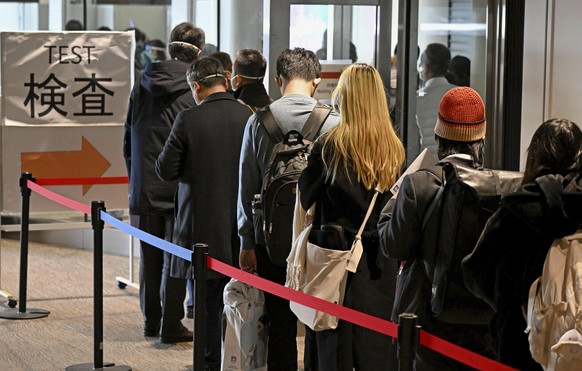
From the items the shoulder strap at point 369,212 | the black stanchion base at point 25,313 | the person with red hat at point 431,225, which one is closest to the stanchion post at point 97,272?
the black stanchion base at point 25,313

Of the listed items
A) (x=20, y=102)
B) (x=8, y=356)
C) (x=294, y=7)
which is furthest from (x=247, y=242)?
(x=20, y=102)

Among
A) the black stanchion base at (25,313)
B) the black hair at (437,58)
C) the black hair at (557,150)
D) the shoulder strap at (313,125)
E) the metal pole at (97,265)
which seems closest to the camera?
the black hair at (557,150)

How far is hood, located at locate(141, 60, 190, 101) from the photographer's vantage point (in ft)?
22.4

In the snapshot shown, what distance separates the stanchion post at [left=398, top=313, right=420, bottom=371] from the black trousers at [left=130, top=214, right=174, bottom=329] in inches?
143

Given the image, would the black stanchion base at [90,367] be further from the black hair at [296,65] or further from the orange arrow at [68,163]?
the orange arrow at [68,163]

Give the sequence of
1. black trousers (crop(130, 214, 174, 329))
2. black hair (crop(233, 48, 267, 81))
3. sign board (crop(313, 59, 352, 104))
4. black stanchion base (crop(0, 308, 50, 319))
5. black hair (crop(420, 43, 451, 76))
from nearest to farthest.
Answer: black hair (crop(233, 48, 267, 81)) → black trousers (crop(130, 214, 174, 329)) → black hair (crop(420, 43, 451, 76)) → sign board (crop(313, 59, 352, 104)) → black stanchion base (crop(0, 308, 50, 319))

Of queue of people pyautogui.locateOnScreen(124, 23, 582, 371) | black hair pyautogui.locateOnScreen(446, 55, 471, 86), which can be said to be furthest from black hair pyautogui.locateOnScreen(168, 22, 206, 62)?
black hair pyautogui.locateOnScreen(446, 55, 471, 86)

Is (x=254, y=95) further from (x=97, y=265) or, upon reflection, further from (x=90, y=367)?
(x=90, y=367)

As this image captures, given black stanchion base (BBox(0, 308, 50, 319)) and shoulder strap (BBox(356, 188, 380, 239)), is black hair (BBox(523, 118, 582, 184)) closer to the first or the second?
shoulder strap (BBox(356, 188, 380, 239))

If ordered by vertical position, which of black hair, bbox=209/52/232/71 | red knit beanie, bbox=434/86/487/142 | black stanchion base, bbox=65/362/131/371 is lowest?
black stanchion base, bbox=65/362/131/371

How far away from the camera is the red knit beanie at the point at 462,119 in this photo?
152 inches

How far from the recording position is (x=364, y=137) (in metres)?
4.65

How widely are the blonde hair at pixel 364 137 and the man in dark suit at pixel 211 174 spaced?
134 cm

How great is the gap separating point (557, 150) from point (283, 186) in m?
1.81
